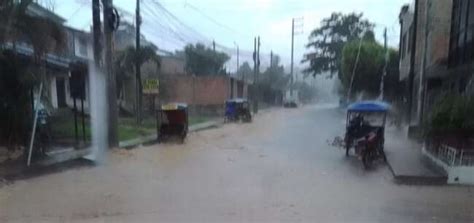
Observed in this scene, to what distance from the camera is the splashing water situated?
15714 mm

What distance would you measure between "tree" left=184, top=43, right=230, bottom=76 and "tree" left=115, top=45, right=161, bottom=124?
2428 cm

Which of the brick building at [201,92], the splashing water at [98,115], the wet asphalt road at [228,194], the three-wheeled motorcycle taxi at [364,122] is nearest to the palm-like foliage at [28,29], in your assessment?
the splashing water at [98,115]

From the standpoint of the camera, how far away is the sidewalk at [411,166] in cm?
1084

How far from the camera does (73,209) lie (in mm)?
8070

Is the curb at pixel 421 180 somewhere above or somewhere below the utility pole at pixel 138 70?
below

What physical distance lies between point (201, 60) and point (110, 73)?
3958 centimetres

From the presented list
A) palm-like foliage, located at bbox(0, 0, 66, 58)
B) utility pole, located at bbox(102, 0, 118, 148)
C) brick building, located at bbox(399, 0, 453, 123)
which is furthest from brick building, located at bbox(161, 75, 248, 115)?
palm-like foliage, located at bbox(0, 0, 66, 58)

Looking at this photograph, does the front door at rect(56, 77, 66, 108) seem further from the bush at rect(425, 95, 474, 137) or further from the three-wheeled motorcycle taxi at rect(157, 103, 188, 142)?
the bush at rect(425, 95, 474, 137)

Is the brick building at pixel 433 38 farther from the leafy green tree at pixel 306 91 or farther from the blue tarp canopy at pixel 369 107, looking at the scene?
the leafy green tree at pixel 306 91

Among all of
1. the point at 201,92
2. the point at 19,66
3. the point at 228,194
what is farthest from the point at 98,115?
the point at 201,92

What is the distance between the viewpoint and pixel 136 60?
24875 mm

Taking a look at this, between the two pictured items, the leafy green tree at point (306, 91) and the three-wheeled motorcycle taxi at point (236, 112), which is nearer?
the three-wheeled motorcycle taxi at point (236, 112)

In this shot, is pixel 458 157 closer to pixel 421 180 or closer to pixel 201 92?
pixel 421 180

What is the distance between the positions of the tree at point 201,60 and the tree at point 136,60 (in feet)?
79.7
